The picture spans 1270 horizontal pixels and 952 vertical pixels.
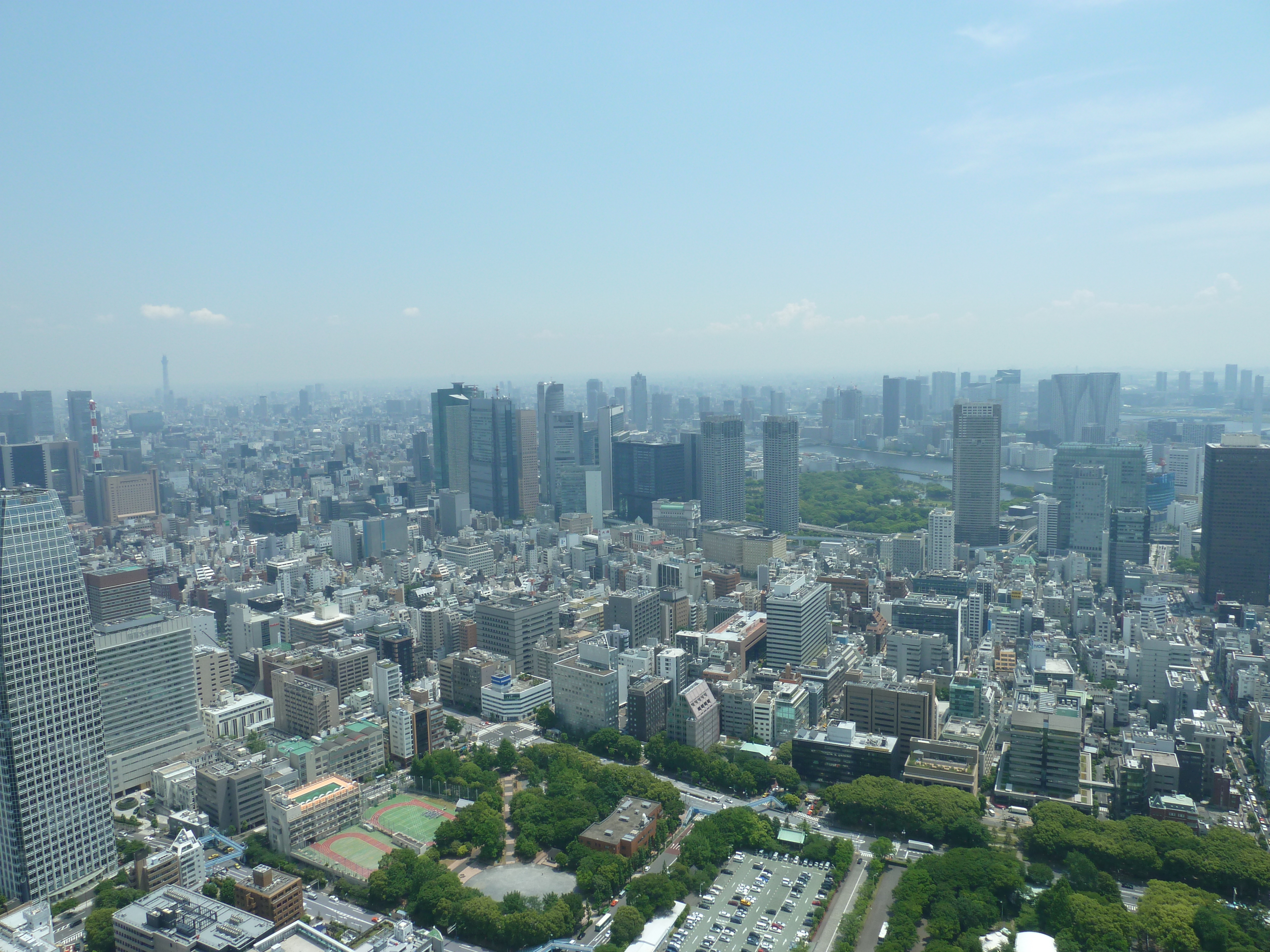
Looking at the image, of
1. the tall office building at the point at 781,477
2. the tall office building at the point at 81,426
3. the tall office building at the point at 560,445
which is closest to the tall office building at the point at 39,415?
the tall office building at the point at 81,426


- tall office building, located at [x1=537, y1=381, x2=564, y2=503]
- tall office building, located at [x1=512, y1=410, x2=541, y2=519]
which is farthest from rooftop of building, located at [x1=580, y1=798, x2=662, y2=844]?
tall office building, located at [x1=537, y1=381, x2=564, y2=503]

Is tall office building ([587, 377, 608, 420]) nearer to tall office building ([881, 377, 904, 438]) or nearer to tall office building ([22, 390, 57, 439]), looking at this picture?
tall office building ([881, 377, 904, 438])

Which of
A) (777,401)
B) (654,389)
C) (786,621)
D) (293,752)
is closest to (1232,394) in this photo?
(777,401)

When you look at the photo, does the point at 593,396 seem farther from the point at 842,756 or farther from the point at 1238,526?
the point at 842,756

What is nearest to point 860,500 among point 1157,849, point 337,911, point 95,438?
point 1157,849

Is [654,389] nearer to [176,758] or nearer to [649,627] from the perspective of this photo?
[649,627]
